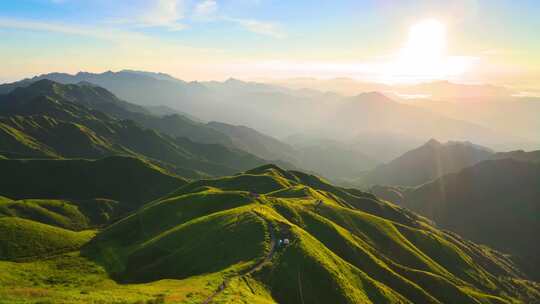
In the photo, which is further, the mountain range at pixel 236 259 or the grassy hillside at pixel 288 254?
the grassy hillside at pixel 288 254

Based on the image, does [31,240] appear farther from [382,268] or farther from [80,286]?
[382,268]

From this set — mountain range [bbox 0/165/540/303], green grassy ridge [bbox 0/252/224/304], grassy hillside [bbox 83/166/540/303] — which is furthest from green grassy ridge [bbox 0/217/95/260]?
green grassy ridge [bbox 0/252/224/304]

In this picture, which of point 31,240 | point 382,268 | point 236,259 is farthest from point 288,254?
point 31,240

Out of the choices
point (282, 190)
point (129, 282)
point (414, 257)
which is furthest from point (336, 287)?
point (282, 190)

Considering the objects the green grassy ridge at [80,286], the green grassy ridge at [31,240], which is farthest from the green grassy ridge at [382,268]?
→ the green grassy ridge at [31,240]

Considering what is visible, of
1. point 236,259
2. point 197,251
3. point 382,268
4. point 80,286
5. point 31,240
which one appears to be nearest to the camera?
point 236,259

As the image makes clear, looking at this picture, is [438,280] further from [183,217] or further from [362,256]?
[183,217]

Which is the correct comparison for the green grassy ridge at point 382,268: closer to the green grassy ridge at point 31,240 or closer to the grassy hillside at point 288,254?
the grassy hillside at point 288,254
